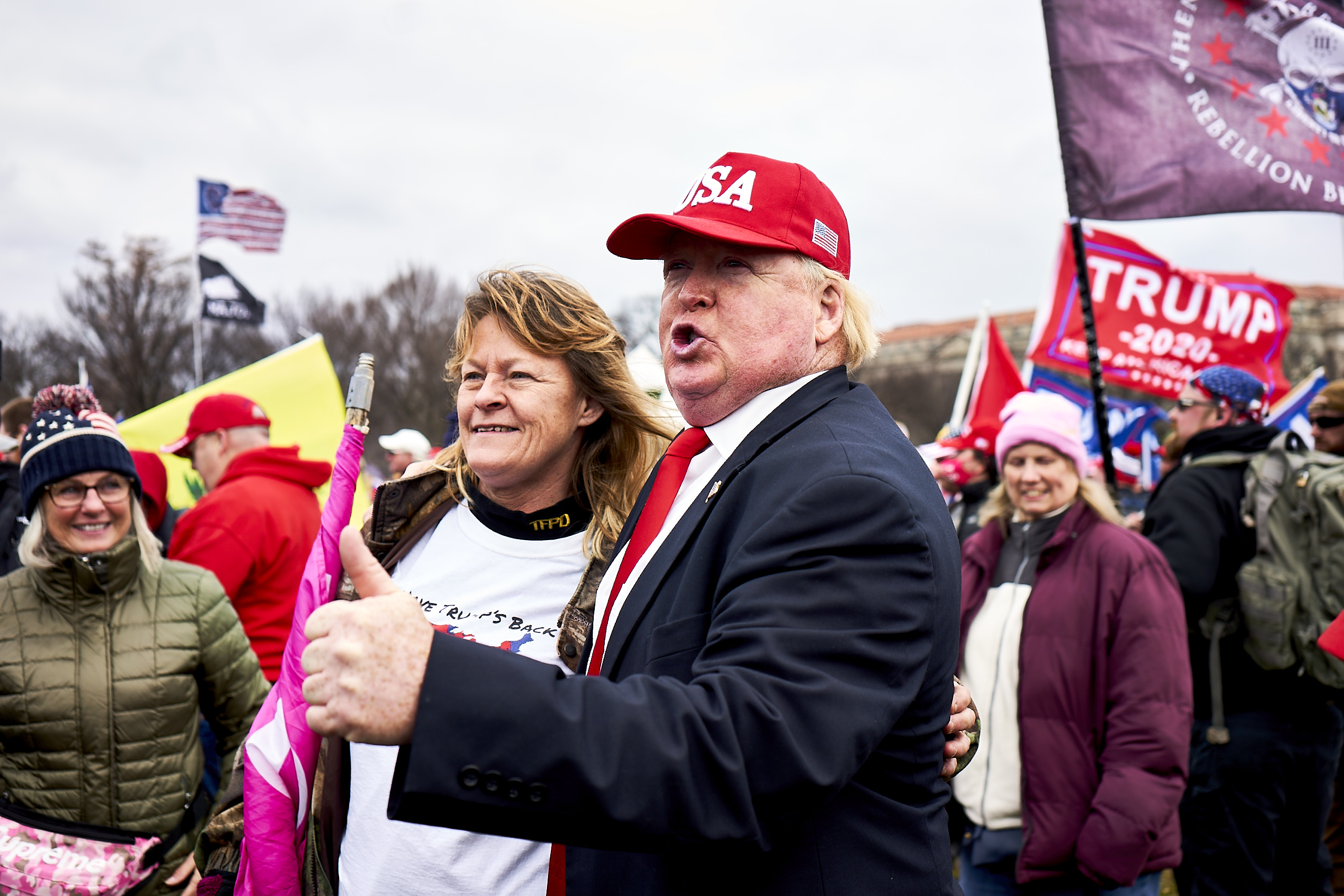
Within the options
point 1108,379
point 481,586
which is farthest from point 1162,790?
point 1108,379

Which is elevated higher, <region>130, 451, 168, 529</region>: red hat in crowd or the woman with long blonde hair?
the woman with long blonde hair

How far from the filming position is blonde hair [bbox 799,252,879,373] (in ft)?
6.19

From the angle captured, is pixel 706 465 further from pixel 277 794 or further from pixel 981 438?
pixel 981 438

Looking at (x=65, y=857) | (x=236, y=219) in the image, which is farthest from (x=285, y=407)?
(x=236, y=219)

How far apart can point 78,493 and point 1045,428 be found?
140 inches

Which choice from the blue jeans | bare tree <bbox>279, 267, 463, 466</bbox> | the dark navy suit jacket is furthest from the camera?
bare tree <bbox>279, 267, 463, 466</bbox>

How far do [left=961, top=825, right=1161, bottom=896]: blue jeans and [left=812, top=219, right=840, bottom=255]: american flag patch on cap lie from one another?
2718 millimetres

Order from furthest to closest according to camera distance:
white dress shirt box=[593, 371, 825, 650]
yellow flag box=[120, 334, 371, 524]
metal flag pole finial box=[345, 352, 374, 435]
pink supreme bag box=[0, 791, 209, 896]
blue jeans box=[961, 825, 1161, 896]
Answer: yellow flag box=[120, 334, 371, 524], blue jeans box=[961, 825, 1161, 896], pink supreme bag box=[0, 791, 209, 896], metal flag pole finial box=[345, 352, 374, 435], white dress shirt box=[593, 371, 825, 650]

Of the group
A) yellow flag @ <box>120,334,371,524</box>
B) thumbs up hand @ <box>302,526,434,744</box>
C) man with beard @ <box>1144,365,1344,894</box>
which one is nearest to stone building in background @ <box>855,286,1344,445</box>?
A: yellow flag @ <box>120,334,371,524</box>

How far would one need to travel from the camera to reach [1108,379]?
831cm

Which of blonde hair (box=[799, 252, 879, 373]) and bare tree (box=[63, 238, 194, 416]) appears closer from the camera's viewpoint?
blonde hair (box=[799, 252, 879, 373])

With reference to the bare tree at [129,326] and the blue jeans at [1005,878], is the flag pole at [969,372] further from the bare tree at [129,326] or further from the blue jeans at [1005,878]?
the bare tree at [129,326]

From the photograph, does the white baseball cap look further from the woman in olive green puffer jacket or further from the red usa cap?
the red usa cap

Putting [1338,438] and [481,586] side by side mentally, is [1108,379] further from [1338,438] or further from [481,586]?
[481,586]
